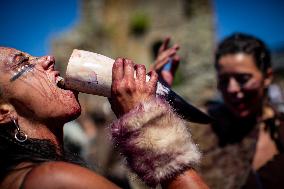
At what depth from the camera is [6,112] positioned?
1811 mm

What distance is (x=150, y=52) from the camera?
22250 mm

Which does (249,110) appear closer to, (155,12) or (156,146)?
(156,146)

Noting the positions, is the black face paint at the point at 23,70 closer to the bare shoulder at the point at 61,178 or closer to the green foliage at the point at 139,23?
the bare shoulder at the point at 61,178

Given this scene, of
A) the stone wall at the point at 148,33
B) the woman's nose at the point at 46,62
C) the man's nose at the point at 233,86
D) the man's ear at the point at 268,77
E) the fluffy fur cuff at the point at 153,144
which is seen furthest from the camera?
the stone wall at the point at 148,33

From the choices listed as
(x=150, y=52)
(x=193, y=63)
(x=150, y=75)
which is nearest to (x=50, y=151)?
(x=150, y=75)

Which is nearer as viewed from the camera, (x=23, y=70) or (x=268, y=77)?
(x=23, y=70)

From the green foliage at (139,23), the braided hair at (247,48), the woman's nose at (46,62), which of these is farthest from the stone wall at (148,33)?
the woman's nose at (46,62)

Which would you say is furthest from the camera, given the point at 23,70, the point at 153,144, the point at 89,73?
the point at 23,70

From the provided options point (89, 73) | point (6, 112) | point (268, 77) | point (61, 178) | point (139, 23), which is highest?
point (89, 73)

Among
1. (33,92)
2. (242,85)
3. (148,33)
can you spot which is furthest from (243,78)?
(148,33)

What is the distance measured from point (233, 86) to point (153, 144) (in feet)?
5.53

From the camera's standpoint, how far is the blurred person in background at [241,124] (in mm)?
2918

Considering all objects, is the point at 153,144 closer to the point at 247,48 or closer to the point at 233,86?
the point at 233,86

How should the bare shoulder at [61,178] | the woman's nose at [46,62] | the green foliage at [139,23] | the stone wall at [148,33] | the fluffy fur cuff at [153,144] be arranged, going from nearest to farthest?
the bare shoulder at [61,178]
the fluffy fur cuff at [153,144]
the woman's nose at [46,62]
the stone wall at [148,33]
the green foliage at [139,23]
